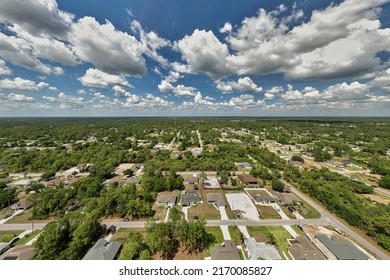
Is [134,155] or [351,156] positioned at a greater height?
[134,155]

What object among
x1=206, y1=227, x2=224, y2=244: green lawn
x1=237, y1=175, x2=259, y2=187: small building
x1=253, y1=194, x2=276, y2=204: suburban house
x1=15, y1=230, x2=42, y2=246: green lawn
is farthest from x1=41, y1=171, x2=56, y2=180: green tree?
x1=253, y1=194, x2=276, y2=204: suburban house

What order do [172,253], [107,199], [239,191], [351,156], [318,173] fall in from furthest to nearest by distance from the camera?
[351,156], [318,173], [239,191], [107,199], [172,253]

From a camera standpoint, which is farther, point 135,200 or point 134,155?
point 134,155

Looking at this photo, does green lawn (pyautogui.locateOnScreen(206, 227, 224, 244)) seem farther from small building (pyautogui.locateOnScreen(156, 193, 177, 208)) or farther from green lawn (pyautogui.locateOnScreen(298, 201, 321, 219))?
green lawn (pyautogui.locateOnScreen(298, 201, 321, 219))

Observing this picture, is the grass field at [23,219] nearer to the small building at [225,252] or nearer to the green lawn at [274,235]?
the small building at [225,252]

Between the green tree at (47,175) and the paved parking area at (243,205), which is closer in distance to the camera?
the paved parking area at (243,205)

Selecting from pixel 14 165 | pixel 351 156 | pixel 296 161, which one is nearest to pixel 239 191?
pixel 296 161

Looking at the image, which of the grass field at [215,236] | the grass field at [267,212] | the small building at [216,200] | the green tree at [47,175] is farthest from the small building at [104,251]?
the green tree at [47,175]

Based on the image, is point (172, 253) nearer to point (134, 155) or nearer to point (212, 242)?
point (212, 242)
